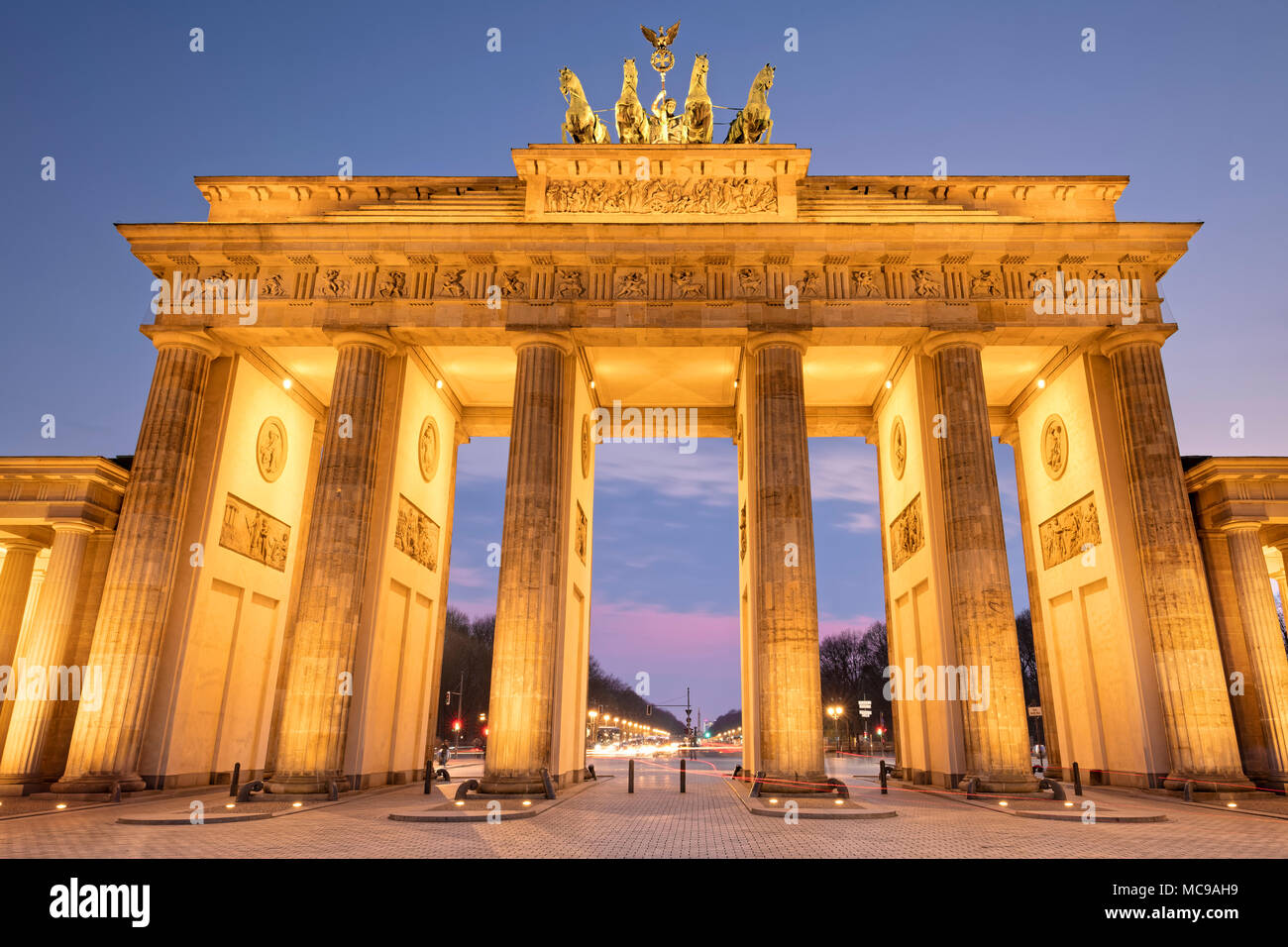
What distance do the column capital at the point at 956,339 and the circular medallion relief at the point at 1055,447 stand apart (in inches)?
195

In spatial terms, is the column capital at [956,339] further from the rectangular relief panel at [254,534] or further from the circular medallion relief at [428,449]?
the rectangular relief panel at [254,534]

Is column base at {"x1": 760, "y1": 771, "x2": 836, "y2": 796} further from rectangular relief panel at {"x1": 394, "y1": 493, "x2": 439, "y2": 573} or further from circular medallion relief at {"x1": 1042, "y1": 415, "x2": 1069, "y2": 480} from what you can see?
circular medallion relief at {"x1": 1042, "y1": 415, "x2": 1069, "y2": 480}

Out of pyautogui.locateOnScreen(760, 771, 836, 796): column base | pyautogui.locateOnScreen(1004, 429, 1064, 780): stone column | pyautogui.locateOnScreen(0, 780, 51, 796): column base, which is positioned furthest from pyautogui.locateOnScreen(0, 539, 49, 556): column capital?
pyautogui.locateOnScreen(1004, 429, 1064, 780): stone column

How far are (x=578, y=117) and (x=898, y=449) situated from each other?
579 inches

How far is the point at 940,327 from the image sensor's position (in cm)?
2112

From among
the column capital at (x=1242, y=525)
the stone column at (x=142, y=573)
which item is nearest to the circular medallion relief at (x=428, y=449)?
the stone column at (x=142, y=573)

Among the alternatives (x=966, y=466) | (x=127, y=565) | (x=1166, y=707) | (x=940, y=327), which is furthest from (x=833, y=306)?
(x=127, y=565)

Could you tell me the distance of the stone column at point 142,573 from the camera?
1798 centimetres

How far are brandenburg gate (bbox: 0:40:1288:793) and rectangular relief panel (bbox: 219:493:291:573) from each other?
4.5 inches

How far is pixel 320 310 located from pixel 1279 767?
2737cm

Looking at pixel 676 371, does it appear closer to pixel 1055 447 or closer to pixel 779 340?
pixel 779 340

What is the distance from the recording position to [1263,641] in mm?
19625

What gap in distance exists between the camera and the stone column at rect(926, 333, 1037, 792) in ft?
59.0

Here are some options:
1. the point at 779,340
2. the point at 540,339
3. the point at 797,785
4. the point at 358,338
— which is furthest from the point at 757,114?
the point at 797,785
